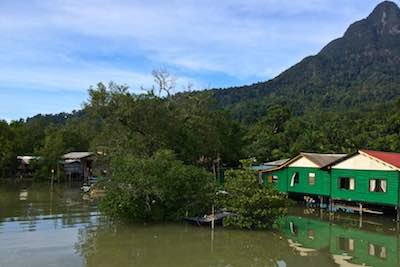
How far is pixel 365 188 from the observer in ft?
102

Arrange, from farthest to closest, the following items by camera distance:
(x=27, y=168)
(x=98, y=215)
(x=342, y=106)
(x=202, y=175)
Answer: (x=342, y=106) < (x=27, y=168) < (x=98, y=215) < (x=202, y=175)

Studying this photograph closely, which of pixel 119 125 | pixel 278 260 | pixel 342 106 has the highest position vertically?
pixel 342 106

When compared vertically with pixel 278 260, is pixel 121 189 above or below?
above

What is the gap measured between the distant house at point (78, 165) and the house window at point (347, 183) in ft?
122

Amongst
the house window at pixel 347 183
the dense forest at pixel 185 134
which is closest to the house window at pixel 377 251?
the house window at pixel 347 183

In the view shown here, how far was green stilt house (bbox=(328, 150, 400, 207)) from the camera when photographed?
29.4 meters

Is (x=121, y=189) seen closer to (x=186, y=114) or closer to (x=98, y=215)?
(x=98, y=215)

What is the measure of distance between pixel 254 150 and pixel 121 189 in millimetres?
34157

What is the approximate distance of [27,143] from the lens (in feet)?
241

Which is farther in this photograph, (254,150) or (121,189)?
(254,150)

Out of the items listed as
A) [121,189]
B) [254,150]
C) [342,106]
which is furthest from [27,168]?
[342,106]

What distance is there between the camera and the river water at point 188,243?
1920 cm

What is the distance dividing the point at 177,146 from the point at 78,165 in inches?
1195

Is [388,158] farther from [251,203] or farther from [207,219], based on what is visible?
[207,219]
